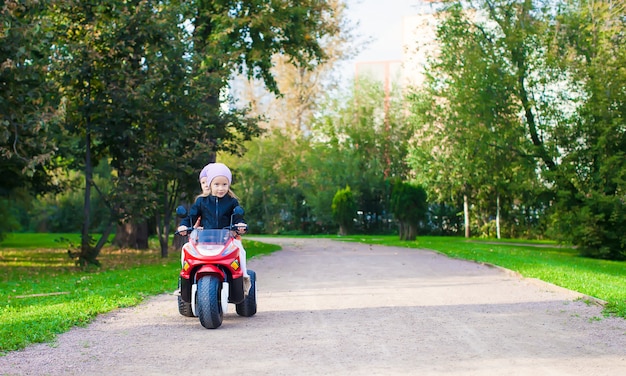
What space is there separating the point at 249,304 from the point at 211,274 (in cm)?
110

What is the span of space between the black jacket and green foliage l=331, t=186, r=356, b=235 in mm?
33001

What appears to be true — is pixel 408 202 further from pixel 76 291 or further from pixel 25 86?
pixel 76 291

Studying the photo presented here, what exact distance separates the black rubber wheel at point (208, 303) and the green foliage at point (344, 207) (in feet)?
111

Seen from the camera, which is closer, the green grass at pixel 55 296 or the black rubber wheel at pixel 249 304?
A: the green grass at pixel 55 296

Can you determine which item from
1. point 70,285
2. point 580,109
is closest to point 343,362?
point 70,285

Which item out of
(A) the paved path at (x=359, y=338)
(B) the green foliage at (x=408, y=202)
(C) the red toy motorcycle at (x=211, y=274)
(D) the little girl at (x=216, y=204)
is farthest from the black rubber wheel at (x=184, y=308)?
(B) the green foliage at (x=408, y=202)

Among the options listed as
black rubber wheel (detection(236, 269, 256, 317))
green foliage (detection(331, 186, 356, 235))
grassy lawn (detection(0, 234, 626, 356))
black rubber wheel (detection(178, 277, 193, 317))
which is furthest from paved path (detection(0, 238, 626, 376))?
green foliage (detection(331, 186, 356, 235))

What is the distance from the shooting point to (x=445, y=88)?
34.1 metres

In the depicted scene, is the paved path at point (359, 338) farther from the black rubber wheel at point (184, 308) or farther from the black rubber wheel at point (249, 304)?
the black rubber wheel at point (184, 308)

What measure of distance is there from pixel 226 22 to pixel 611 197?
548 inches

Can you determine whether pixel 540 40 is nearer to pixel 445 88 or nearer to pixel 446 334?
pixel 445 88

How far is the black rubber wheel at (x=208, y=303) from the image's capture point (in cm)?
843

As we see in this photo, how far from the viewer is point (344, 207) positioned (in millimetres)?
42438

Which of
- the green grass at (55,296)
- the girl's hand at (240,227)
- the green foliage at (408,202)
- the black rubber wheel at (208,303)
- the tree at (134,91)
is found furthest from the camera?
the green foliage at (408,202)
